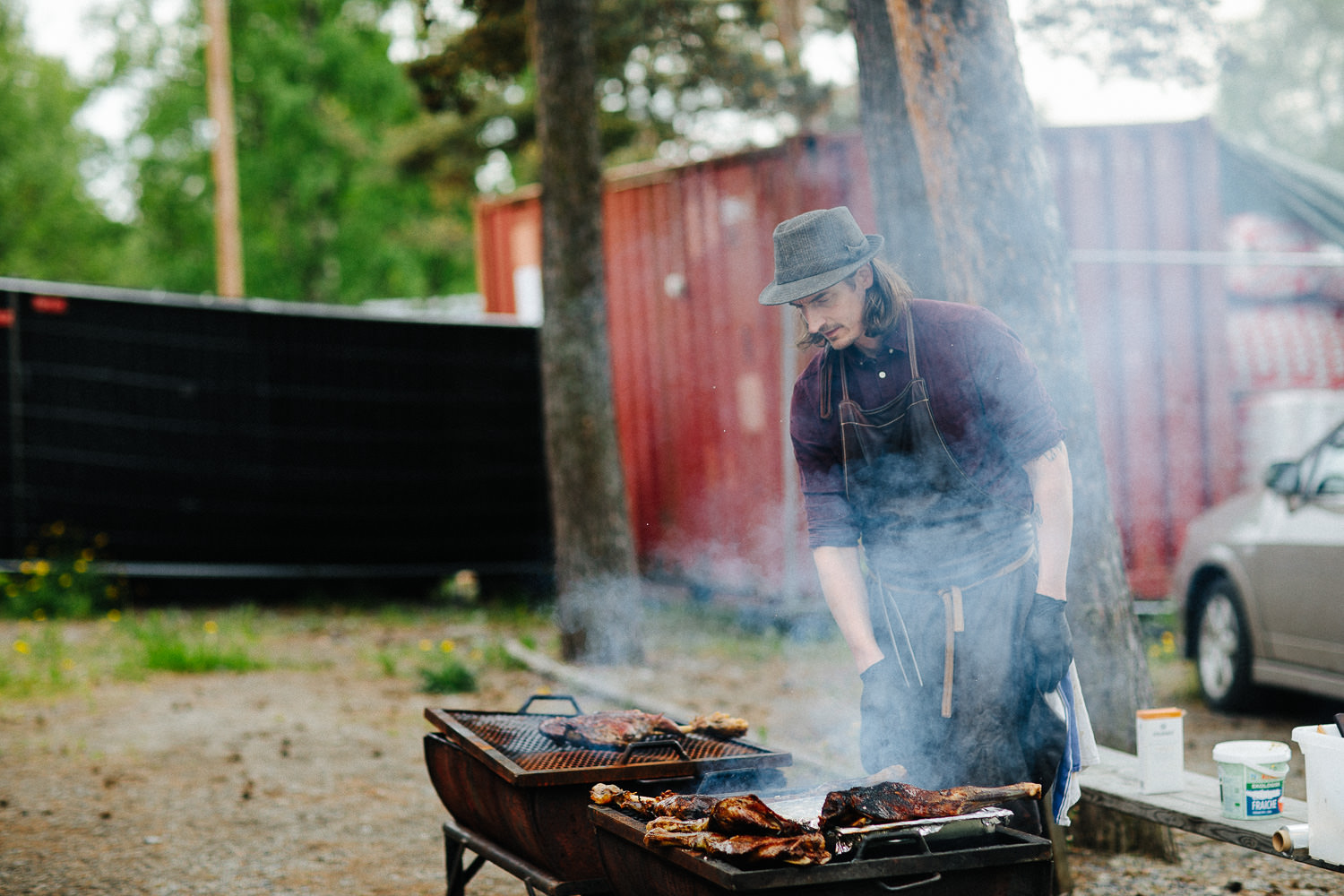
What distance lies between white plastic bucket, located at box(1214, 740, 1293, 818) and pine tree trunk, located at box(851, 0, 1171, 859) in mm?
1365

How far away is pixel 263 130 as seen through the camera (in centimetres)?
3159

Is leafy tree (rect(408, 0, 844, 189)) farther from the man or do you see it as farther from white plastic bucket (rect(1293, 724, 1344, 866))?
white plastic bucket (rect(1293, 724, 1344, 866))

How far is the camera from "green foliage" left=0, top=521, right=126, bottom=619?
428 inches

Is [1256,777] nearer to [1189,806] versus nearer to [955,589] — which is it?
[1189,806]

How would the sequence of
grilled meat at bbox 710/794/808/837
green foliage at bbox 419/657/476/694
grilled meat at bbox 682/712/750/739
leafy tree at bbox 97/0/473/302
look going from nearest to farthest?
grilled meat at bbox 710/794/808/837 < grilled meat at bbox 682/712/750/739 < green foliage at bbox 419/657/476/694 < leafy tree at bbox 97/0/473/302

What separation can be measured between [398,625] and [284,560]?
5.24 ft

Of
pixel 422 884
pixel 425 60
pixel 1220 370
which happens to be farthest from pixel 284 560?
pixel 1220 370

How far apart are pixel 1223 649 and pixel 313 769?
203 inches

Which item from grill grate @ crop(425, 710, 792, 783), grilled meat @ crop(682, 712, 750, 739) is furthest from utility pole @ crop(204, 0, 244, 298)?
grilled meat @ crop(682, 712, 750, 739)

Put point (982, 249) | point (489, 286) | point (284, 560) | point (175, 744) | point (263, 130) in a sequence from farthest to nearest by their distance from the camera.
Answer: point (263, 130) < point (489, 286) < point (284, 560) < point (175, 744) < point (982, 249)

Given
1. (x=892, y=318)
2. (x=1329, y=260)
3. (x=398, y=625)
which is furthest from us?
(x=398, y=625)

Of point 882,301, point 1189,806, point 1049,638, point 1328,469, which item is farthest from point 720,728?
point 1328,469

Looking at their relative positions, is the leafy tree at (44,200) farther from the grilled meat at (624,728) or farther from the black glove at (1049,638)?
the black glove at (1049,638)

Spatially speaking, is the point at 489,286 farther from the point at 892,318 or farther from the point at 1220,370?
the point at 892,318
